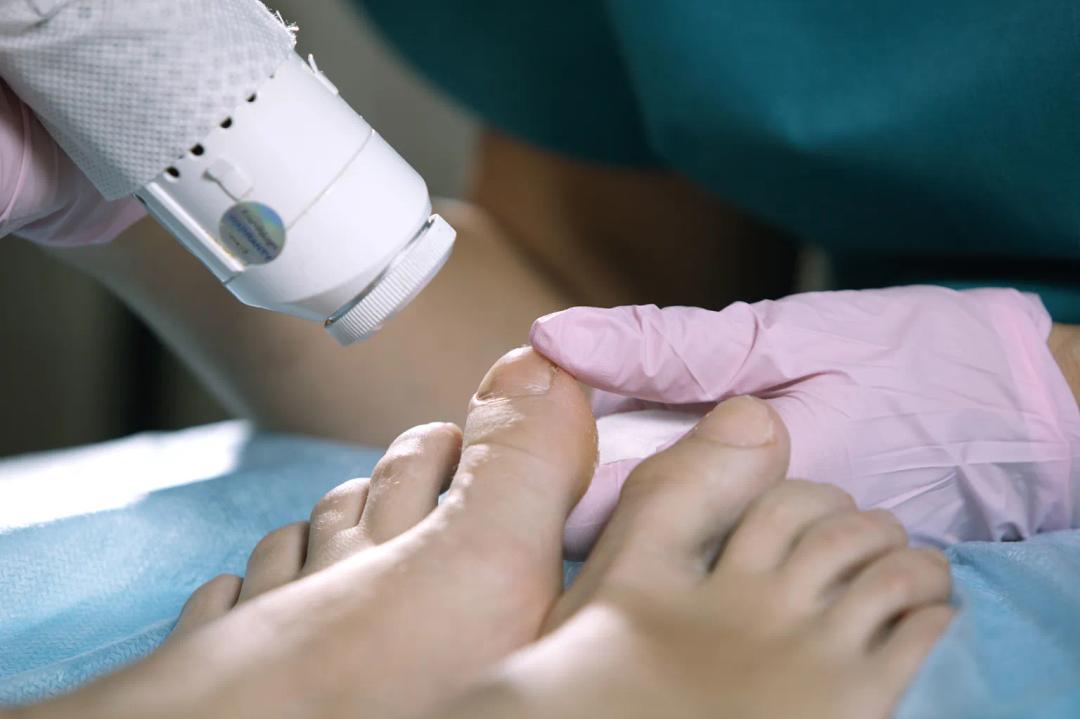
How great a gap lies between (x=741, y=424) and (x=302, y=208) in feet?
0.71

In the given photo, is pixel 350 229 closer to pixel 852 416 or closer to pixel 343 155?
pixel 343 155

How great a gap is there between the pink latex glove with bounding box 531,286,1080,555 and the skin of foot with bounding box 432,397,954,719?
0.16 feet

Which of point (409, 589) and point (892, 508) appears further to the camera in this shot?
point (892, 508)

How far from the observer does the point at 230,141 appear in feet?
1.51

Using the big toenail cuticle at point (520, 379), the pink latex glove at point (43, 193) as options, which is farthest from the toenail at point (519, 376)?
the pink latex glove at point (43, 193)

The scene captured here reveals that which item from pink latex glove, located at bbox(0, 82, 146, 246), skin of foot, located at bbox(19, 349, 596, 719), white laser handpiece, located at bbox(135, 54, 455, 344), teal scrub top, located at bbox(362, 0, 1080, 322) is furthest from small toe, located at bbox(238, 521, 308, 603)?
teal scrub top, located at bbox(362, 0, 1080, 322)

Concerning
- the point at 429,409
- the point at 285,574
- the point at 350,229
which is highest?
the point at 350,229

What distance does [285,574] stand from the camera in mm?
506

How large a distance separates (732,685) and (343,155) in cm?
28

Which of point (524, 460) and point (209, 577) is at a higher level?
point (524, 460)

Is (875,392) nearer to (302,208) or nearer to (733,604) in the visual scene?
(733,604)

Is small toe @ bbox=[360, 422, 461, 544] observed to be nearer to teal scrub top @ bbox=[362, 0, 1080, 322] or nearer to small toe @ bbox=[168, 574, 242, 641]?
small toe @ bbox=[168, 574, 242, 641]

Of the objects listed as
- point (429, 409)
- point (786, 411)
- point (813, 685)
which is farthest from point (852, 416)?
point (429, 409)

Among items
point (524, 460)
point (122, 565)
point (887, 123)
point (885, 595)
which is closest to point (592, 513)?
point (524, 460)
